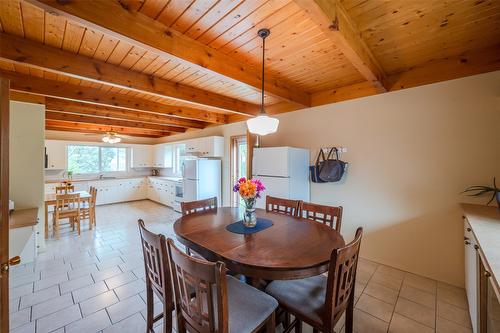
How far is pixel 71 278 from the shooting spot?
2.49m

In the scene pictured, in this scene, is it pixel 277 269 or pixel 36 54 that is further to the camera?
pixel 36 54

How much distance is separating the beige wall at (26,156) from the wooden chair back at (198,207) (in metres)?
2.54

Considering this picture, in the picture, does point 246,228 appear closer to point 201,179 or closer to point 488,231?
point 488,231

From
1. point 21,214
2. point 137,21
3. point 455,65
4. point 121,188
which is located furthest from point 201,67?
point 121,188

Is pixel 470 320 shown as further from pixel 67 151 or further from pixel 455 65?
pixel 67 151

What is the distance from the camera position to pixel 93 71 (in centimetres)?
226

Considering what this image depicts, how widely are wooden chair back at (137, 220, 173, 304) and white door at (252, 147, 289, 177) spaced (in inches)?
85.1

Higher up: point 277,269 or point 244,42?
point 244,42

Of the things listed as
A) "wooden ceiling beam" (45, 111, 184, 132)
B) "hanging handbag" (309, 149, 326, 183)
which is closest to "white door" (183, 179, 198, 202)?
"wooden ceiling beam" (45, 111, 184, 132)

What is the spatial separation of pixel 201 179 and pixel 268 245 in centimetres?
344

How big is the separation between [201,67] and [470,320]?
3290 millimetres

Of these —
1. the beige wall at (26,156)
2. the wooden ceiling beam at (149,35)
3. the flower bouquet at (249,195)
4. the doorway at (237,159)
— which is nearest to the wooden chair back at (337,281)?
the flower bouquet at (249,195)

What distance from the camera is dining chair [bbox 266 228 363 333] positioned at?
3.91 ft

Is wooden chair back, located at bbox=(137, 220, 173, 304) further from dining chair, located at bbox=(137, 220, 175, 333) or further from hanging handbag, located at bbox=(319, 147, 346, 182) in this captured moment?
hanging handbag, located at bbox=(319, 147, 346, 182)
